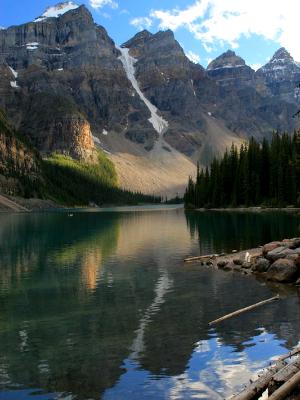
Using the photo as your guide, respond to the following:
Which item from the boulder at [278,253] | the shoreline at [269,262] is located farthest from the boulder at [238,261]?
the boulder at [278,253]

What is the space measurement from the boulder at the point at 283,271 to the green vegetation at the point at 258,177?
266 ft

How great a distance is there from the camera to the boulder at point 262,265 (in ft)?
128

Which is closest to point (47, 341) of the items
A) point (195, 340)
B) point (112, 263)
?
point (195, 340)

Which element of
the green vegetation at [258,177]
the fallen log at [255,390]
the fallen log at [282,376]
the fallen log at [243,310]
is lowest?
the fallen log at [243,310]

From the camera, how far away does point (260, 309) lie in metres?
27.5

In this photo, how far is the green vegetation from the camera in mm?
127312

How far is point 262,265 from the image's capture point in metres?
39.4

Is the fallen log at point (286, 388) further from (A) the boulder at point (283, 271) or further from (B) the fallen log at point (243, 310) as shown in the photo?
(A) the boulder at point (283, 271)

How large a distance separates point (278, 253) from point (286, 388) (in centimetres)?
2738

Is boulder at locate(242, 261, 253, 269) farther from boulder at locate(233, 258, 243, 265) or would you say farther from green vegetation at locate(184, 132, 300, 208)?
green vegetation at locate(184, 132, 300, 208)

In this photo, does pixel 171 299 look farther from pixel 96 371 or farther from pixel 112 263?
pixel 112 263

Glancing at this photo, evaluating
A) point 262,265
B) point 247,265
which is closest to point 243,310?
point 262,265

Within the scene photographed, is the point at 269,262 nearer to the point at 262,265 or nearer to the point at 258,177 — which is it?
the point at 262,265

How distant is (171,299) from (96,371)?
13.0m
